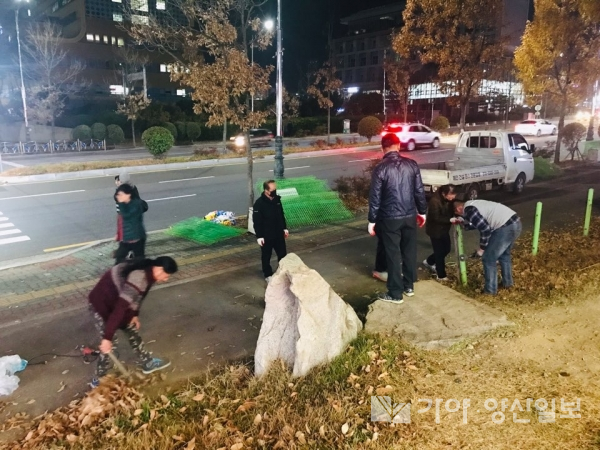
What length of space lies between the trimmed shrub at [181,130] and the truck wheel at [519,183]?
2727 cm

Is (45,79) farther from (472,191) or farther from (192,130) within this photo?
(472,191)

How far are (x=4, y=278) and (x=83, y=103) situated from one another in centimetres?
4175

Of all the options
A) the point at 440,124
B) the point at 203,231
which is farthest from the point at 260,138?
the point at 203,231

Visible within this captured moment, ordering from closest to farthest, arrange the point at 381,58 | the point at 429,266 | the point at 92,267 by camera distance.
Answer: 1. the point at 429,266
2. the point at 92,267
3. the point at 381,58

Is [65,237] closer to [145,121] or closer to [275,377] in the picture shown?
[275,377]

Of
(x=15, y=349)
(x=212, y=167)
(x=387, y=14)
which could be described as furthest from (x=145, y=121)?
(x=387, y=14)

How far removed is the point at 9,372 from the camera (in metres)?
4.91

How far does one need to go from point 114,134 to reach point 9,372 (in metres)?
31.9

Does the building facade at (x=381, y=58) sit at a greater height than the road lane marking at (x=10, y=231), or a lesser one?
greater

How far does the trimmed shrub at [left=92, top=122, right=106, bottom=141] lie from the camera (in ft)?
114

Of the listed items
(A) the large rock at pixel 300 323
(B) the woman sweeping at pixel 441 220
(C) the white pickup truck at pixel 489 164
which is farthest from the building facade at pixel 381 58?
(A) the large rock at pixel 300 323

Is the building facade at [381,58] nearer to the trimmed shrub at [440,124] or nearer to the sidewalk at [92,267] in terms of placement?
the trimmed shrub at [440,124]

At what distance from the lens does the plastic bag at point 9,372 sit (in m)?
4.73

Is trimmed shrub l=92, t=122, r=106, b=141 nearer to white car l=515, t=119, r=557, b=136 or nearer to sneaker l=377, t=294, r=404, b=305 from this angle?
white car l=515, t=119, r=557, b=136
